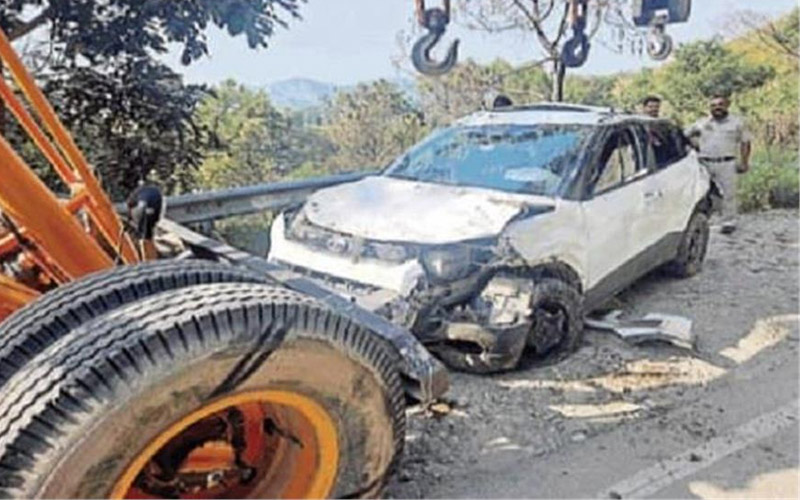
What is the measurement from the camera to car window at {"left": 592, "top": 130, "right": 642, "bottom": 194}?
5.64 m

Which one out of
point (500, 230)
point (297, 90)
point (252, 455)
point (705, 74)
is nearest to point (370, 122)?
point (297, 90)

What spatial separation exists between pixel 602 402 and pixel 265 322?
8.93 ft

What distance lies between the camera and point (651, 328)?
5.36 m

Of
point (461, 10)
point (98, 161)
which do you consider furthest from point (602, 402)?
point (461, 10)

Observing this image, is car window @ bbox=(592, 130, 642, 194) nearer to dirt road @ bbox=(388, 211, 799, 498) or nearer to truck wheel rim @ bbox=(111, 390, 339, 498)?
dirt road @ bbox=(388, 211, 799, 498)

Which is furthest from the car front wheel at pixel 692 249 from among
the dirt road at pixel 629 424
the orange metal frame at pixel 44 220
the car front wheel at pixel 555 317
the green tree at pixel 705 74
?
the green tree at pixel 705 74

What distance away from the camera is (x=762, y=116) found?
14.1 meters

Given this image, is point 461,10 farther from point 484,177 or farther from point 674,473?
point 674,473

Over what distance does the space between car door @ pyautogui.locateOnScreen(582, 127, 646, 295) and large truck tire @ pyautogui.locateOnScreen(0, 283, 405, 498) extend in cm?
310

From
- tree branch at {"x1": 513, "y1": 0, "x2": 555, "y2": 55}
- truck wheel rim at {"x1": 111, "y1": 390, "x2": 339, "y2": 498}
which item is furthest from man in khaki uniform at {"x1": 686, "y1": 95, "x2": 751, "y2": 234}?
truck wheel rim at {"x1": 111, "y1": 390, "x2": 339, "y2": 498}

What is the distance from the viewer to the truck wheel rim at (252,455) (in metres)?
2.31

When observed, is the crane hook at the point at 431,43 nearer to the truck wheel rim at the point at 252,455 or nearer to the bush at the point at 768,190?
the bush at the point at 768,190

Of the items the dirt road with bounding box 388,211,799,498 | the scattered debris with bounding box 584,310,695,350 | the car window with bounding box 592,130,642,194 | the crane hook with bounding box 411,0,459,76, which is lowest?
the dirt road with bounding box 388,211,799,498

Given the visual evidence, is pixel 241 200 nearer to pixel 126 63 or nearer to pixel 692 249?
pixel 126 63
